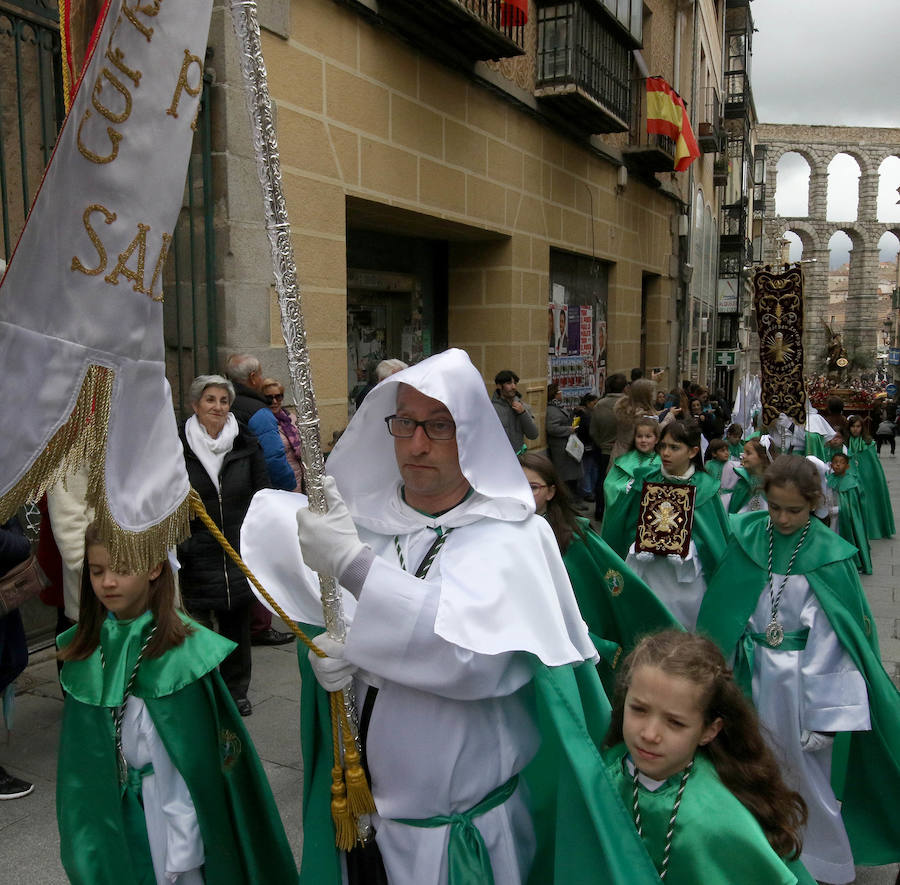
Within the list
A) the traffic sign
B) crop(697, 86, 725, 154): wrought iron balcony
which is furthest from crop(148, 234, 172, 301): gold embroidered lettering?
the traffic sign

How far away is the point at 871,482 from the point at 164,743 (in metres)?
10.0

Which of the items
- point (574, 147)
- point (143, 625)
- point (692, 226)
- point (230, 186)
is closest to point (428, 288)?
point (574, 147)

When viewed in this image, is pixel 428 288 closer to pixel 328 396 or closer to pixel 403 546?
pixel 328 396

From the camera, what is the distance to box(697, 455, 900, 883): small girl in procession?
11.4 ft

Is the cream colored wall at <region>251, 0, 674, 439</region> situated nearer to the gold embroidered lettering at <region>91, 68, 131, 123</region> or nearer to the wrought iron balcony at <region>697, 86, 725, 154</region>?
the gold embroidered lettering at <region>91, 68, 131, 123</region>

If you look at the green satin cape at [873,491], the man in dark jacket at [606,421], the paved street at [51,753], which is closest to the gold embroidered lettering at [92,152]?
the paved street at [51,753]

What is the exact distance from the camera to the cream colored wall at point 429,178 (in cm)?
644

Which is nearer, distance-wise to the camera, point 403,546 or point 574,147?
point 403,546

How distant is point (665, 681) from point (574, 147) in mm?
10390

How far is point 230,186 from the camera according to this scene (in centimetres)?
585

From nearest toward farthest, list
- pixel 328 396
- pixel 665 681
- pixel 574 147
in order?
pixel 665 681
pixel 328 396
pixel 574 147

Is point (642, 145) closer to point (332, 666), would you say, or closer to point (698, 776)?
point (698, 776)

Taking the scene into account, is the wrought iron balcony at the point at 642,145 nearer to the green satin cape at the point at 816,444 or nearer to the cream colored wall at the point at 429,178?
the cream colored wall at the point at 429,178

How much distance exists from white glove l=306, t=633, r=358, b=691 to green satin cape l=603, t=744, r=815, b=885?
25.8 inches
